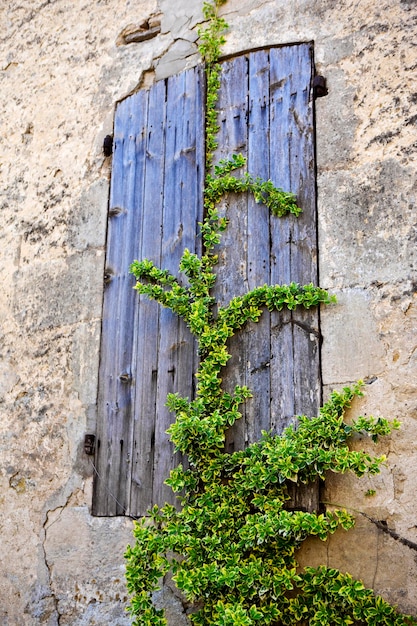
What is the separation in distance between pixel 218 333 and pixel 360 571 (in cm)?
118

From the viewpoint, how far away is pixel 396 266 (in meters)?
3.03

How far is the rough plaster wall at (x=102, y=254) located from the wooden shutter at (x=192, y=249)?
0.34ft

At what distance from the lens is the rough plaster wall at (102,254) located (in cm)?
295

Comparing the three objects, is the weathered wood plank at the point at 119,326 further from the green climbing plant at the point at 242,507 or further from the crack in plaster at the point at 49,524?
the green climbing plant at the point at 242,507

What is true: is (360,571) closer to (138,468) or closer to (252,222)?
(138,468)

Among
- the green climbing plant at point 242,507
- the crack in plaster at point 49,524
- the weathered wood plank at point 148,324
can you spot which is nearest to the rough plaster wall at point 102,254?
the crack in plaster at point 49,524

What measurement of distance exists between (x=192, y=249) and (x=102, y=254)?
1.94ft

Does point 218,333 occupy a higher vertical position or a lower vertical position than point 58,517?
higher

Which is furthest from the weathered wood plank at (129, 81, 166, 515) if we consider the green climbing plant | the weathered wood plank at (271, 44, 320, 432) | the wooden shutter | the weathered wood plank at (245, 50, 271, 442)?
the weathered wood plank at (271, 44, 320, 432)

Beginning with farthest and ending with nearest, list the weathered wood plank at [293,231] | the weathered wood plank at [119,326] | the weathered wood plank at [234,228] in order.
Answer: the weathered wood plank at [119,326], the weathered wood plank at [234,228], the weathered wood plank at [293,231]

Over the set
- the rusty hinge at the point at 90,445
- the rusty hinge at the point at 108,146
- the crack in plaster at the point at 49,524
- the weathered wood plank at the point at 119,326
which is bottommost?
the crack in plaster at the point at 49,524

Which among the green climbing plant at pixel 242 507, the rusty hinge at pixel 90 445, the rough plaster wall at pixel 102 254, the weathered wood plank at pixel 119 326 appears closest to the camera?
the green climbing plant at pixel 242 507

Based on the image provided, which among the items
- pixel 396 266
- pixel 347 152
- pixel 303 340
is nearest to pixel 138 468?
pixel 303 340

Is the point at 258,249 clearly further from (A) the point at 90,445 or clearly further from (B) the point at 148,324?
(A) the point at 90,445
